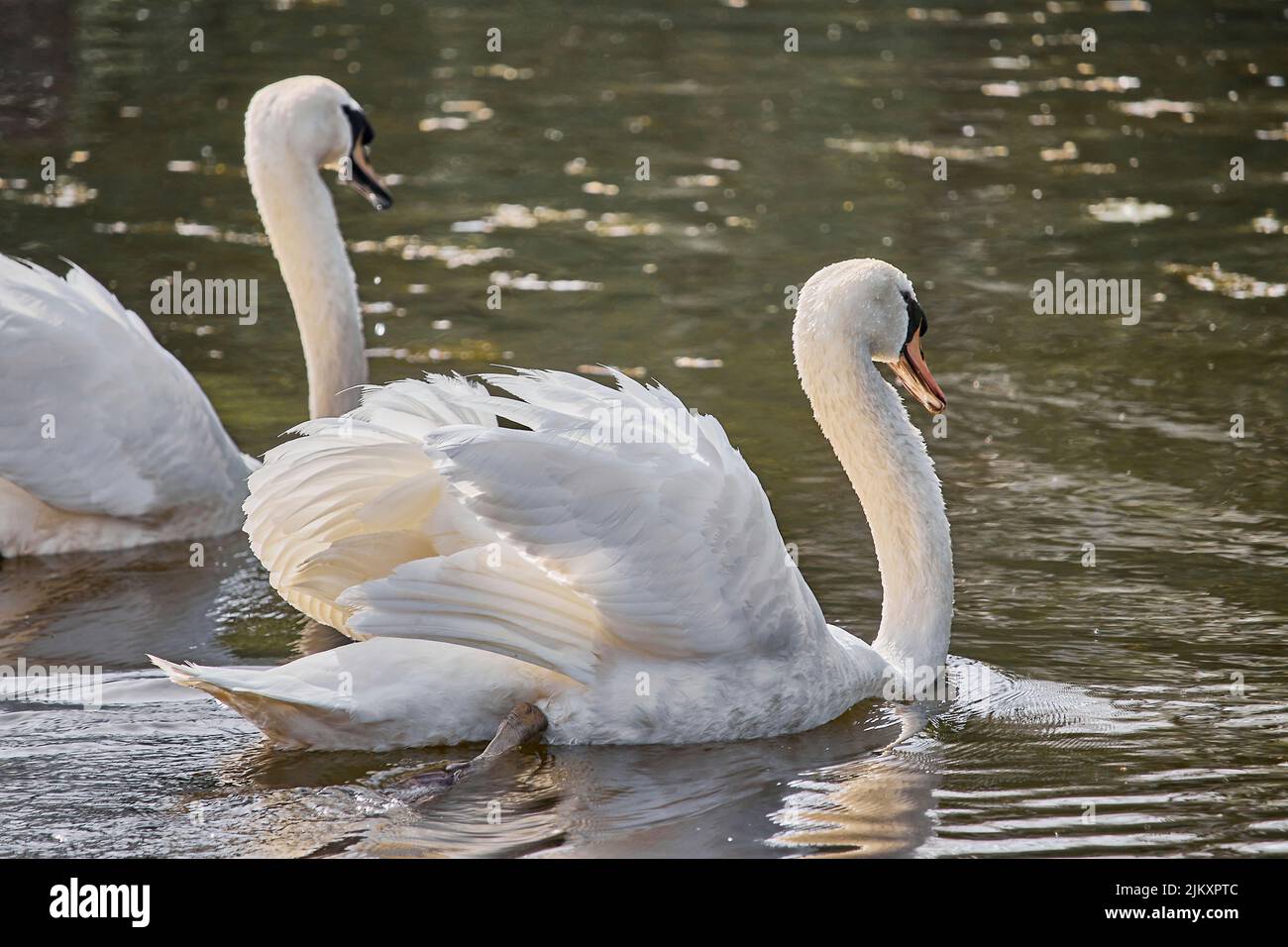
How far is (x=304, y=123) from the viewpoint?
29.6ft

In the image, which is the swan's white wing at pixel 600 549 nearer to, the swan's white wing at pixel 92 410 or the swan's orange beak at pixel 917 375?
the swan's orange beak at pixel 917 375

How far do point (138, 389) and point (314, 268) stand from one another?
43.8 inches

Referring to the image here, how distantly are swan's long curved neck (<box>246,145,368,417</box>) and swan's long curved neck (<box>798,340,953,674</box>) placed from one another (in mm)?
2807

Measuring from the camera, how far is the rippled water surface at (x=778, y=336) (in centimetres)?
600

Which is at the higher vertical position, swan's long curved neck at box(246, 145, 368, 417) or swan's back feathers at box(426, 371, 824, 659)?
swan's long curved neck at box(246, 145, 368, 417)

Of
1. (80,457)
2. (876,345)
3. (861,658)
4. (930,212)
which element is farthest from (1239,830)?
(930,212)

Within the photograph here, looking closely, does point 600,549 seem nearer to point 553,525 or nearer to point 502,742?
point 553,525

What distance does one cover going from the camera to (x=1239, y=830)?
18.9 ft

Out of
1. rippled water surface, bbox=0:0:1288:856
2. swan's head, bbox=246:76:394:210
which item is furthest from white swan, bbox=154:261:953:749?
swan's head, bbox=246:76:394:210

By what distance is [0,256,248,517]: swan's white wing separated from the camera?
26.5ft

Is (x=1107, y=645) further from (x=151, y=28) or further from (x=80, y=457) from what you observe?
(x=151, y=28)

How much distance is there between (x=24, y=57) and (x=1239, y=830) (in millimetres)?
16509

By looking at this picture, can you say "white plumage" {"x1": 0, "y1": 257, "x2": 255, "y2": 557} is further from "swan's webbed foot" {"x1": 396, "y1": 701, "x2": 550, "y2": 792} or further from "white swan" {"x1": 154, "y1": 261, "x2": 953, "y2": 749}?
"swan's webbed foot" {"x1": 396, "y1": 701, "x2": 550, "y2": 792}

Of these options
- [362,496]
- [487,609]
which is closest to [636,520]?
[487,609]
